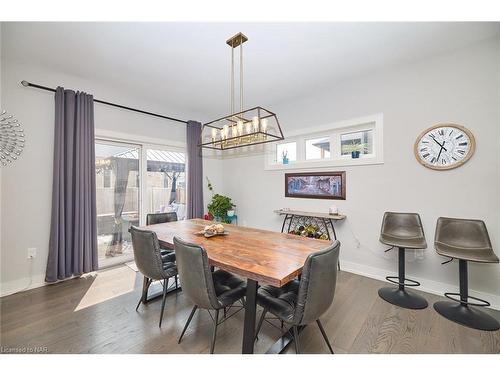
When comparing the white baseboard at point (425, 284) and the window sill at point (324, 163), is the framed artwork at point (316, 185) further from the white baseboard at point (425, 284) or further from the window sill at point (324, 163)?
the white baseboard at point (425, 284)

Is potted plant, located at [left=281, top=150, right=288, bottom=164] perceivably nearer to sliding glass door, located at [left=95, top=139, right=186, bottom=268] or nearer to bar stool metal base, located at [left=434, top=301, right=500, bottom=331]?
sliding glass door, located at [left=95, top=139, right=186, bottom=268]

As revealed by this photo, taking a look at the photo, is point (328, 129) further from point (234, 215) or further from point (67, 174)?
point (67, 174)

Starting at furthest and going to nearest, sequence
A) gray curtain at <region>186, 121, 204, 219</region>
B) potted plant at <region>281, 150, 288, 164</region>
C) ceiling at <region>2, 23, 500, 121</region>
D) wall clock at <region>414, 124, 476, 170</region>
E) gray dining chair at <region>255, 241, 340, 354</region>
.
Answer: gray curtain at <region>186, 121, 204, 219</region>
potted plant at <region>281, 150, 288, 164</region>
wall clock at <region>414, 124, 476, 170</region>
ceiling at <region>2, 23, 500, 121</region>
gray dining chair at <region>255, 241, 340, 354</region>

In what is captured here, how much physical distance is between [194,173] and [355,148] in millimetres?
2904

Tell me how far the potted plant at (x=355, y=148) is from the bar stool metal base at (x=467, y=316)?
6.42 ft

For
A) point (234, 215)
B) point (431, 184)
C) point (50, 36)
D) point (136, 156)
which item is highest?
point (50, 36)

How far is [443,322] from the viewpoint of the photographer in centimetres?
196

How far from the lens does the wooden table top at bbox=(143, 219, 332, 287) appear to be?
52.4 inches

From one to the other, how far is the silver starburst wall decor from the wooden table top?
1.88m

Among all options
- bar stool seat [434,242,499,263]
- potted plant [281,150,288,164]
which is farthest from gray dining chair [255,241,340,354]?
potted plant [281,150,288,164]

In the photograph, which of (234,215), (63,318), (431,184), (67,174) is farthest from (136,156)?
(431,184)

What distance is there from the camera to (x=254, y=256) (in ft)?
5.32

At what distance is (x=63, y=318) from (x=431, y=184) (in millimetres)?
4141
